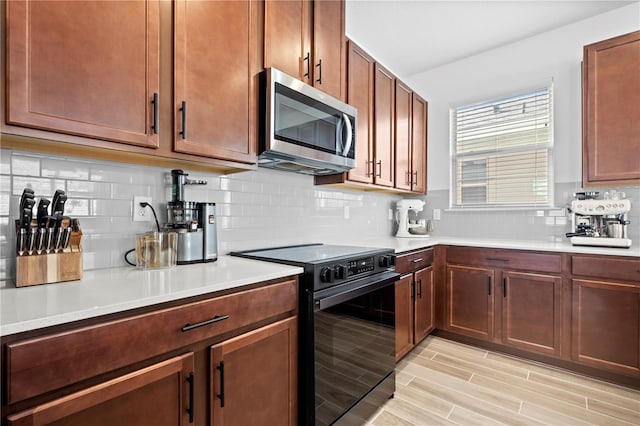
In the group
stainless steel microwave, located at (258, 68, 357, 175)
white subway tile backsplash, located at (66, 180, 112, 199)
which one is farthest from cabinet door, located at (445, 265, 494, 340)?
white subway tile backsplash, located at (66, 180, 112, 199)

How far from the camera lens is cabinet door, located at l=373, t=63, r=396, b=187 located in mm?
2643

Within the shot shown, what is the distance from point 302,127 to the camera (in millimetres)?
1789

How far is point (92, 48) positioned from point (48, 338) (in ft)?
3.13

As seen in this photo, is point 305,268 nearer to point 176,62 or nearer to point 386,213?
point 176,62

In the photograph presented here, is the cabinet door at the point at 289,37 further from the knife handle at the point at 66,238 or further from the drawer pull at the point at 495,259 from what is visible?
the drawer pull at the point at 495,259

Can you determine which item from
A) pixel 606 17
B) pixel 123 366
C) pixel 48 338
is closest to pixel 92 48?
pixel 48 338

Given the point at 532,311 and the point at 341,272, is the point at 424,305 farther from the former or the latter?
the point at 341,272

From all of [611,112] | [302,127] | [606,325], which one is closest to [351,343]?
[302,127]

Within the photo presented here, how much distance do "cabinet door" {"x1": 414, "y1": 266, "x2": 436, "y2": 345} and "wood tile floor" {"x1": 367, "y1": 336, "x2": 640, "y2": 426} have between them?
21 cm

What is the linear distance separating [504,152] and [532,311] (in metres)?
1.58

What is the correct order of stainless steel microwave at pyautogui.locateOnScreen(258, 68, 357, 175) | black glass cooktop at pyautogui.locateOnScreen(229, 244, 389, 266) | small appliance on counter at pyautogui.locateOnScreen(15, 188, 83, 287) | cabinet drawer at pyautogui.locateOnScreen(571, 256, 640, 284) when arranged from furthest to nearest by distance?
cabinet drawer at pyautogui.locateOnScreen(571, 256, 640, 284), stainless steel microwave at pyautogui.locateOnScreen(258, 68, 357, 175), black glass cooktop at pyautogui.locateOnScreen(229, 244, 389, 266), small appliance on counter at pyautogui.locateOnScreen(15, 188, 83, 287)

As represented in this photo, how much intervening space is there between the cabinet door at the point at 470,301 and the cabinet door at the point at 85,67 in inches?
101

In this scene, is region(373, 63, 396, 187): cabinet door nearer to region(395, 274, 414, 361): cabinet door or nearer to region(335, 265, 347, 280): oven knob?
region(395, 274, 414, 361): cabinet door

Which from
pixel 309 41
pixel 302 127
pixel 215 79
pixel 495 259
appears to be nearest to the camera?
pixel 215 79
